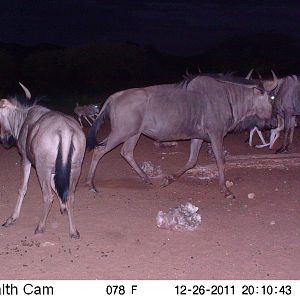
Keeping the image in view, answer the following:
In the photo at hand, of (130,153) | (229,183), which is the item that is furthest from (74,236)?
(229,183)

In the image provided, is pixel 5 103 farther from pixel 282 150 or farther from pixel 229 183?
pixel 282 150

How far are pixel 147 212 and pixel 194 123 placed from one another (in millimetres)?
2205

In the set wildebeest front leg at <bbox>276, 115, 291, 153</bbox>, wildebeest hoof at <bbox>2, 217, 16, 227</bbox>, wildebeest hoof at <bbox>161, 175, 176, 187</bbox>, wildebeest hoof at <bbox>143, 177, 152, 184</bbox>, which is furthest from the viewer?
wildebeest front leg at <bbox>276, 115, 291, 153</bbox>

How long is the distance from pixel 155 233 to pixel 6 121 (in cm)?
244

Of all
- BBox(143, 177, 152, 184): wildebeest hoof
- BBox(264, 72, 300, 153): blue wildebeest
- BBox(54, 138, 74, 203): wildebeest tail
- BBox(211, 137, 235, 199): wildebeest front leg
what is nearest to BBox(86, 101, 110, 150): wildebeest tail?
BBox(143, 177, 152, 184): wildebeest hoof

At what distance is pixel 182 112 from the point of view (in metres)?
9.66

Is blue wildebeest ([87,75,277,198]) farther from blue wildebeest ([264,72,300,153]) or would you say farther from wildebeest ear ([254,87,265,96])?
blue wildebeest ([264,72,300,153])

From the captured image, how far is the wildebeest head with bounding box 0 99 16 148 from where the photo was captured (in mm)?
7684

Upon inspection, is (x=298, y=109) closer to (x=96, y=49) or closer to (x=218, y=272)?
(x=218, y=272)

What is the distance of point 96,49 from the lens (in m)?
48.5

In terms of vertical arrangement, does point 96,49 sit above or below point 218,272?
below

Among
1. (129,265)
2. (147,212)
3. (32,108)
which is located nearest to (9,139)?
(32,108)

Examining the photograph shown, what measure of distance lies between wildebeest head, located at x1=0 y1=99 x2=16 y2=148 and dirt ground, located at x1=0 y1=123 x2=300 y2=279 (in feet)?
3.26

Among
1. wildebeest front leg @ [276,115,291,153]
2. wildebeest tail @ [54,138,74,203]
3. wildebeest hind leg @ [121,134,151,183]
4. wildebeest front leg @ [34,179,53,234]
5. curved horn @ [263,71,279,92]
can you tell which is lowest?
wildebeest front leg @ [276,115,291,153]
